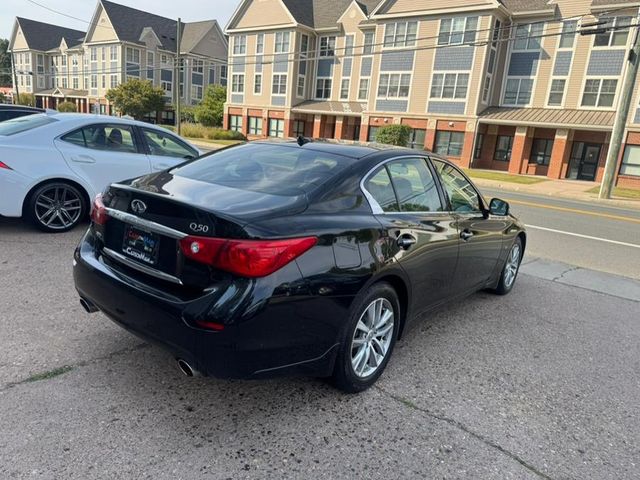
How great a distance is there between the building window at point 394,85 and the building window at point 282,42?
10.7 metres

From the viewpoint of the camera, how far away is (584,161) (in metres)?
29.5

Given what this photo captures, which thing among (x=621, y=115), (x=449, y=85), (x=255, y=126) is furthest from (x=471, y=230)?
(x=255, y=126)

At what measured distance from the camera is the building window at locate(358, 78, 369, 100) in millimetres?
38719

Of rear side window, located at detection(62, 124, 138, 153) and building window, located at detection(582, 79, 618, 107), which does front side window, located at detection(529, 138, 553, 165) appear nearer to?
building window, located at detection(582, 79, 618, 107)

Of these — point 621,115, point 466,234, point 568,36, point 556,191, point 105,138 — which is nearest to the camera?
point 466,234

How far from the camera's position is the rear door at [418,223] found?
338cm

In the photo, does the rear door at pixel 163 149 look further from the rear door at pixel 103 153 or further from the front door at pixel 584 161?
the front door at pixel 584 161

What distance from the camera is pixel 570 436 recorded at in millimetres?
2994

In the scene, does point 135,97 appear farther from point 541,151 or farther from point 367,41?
point 541,151

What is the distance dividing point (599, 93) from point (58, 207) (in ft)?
100

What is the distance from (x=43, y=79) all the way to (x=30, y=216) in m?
82.5

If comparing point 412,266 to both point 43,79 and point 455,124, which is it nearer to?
point 455,124

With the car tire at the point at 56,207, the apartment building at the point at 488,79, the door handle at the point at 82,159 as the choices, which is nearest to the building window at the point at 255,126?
the apartment building at the point at 488,79

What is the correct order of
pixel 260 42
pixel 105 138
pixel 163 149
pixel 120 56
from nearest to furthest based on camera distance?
pixel 105 138 < pixel 163 149 < pixel 260 42 < pixel 120 56
